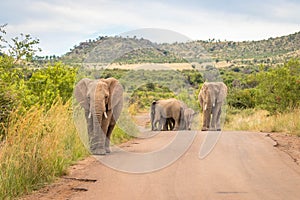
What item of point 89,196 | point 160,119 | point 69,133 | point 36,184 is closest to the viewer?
point 89,196

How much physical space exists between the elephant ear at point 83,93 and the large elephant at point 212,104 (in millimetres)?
8647

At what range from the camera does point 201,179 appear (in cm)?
747

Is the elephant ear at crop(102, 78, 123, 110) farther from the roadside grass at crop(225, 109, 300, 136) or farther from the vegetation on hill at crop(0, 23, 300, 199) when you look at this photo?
the roadside grass at crop(225, 109, 300, 136)

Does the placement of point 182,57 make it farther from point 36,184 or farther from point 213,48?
point 213,48

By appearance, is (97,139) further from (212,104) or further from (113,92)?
(212,104)

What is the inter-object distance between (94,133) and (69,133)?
72 cm

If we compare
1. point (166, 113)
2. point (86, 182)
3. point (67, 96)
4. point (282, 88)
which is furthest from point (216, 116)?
point (86, 182)

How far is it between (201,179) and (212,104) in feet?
42.1

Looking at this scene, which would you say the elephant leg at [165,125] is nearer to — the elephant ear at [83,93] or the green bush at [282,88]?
the green bush at [282,88]

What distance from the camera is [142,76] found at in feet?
114

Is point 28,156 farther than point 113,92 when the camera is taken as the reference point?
No

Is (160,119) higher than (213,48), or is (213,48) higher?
(213,48)

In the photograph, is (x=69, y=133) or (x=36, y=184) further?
(x=69, y=133)

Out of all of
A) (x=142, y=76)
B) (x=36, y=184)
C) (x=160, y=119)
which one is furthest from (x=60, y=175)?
(x=142, y=76)
